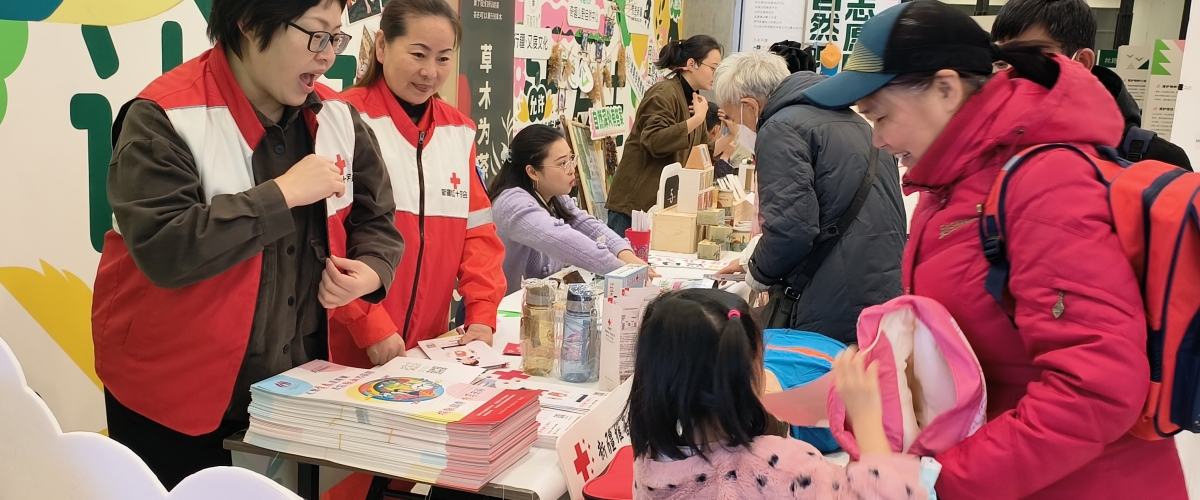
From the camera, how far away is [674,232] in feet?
13.1

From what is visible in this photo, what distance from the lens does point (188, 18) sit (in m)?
2.71

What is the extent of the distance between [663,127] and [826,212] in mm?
2495

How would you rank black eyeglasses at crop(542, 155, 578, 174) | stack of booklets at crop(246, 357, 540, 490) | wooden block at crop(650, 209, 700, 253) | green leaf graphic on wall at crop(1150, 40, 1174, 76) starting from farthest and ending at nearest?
1. green leaf graphic on wall at crop(1150, 40, 1174, 76)
2. wooden block at crop(650, 209, 700, 253)
3. black eyeglasses at crop(542, 155, 578, 174)
4. stack of booklets at crop(246, 357, 540, 490)

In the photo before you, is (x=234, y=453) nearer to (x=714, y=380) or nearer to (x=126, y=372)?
(x=126, y=372)

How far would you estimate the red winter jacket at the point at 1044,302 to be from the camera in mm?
1125

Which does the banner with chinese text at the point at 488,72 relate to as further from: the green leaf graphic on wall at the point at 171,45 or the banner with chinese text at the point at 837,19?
the banner with chinese text at the point at 837,19

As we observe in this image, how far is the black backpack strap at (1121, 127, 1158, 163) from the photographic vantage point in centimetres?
220

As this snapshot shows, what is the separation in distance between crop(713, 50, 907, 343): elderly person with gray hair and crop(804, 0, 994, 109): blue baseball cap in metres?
1.26

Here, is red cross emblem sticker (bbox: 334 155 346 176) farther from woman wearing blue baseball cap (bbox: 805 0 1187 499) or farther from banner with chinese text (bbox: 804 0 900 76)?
banner with chinese text (bbox: 804 0 900 76)

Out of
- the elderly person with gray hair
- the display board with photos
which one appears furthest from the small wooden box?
the display board with photos

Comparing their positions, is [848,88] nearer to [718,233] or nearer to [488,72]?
[718,233]

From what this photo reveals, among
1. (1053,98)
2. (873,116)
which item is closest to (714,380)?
(873,116)

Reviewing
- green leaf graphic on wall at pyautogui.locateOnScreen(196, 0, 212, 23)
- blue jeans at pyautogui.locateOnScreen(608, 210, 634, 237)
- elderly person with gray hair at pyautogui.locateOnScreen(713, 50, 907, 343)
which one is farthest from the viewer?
blue jeans at pyautogui.locateOnScreen(608, 210, 634, 237)

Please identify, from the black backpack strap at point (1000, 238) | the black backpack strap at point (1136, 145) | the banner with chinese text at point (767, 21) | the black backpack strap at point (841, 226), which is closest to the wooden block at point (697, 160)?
the black backpack strap at point (841, 226)
